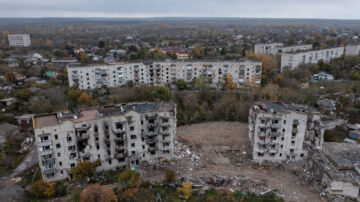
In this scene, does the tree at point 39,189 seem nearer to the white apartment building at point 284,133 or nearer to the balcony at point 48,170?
the balcony at point 48,170

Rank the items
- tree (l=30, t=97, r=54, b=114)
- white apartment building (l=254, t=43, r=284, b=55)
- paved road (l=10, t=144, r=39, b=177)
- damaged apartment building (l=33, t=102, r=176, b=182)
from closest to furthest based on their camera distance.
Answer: damaged apartment building (l=33, t=102, r=176, b=182) → paved road (l=10, t=144, r=39, b=177) → tree (l=30, t=97, r=54, b=114) → white apartment building (l=254, t=43, r=284, b=55)

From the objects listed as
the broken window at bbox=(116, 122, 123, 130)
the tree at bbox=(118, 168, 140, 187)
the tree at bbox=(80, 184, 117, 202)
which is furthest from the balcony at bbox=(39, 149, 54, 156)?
the tree at bbox=(118, 168, 140, 187)

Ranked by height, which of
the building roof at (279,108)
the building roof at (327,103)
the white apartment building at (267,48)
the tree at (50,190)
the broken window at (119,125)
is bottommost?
the tree at (50,190)

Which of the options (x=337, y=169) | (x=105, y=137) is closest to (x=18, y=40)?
(x=105, y=137)

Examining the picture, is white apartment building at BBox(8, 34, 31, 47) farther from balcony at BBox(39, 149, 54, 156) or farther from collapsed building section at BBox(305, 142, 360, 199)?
collapsed building section at BBox(305, 142, 360, 199)

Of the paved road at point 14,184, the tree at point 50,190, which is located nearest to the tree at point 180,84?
the paved road at point 14,184

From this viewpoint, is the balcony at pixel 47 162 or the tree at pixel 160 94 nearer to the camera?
the balcony at pixel 47 162

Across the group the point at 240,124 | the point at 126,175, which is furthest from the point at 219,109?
the point at 126,175
